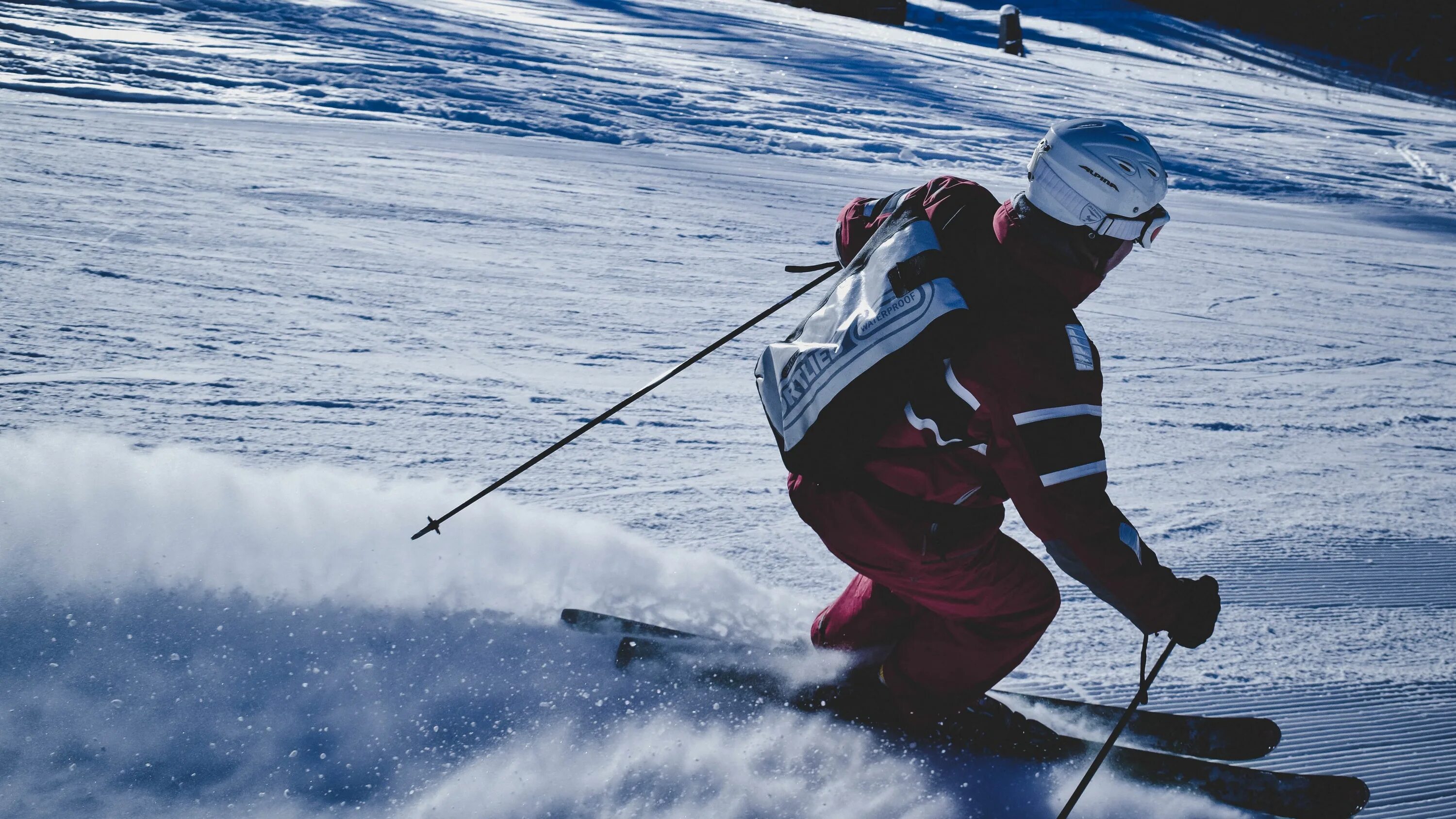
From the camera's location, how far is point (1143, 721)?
2.66 metres

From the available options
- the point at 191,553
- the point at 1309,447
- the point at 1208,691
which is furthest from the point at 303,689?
the point at 1309,447

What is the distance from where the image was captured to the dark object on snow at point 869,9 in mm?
18969

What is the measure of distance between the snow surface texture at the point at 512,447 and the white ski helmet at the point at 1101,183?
152 cm

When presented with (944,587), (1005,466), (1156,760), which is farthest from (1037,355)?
(1156,760)

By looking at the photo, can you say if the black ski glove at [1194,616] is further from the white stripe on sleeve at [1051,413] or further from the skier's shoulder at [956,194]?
the skier's shoulder at [956,194]

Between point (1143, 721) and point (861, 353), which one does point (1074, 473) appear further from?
point (1143, 721)

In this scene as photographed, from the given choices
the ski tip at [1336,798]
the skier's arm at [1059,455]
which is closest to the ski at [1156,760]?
the ski tip at [1336,798]

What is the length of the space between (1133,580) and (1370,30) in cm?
2982

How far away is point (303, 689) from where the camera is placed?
248cm

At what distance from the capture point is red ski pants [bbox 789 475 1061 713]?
2152mm

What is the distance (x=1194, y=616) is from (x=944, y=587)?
57cm

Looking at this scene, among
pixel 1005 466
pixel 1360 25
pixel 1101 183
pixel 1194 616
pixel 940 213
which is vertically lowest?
pixel 1194 616

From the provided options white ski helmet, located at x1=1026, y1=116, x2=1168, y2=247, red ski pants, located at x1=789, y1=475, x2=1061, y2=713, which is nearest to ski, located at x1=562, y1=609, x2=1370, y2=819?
red ski pants, located at x1=789, y1=475, x2=1061, y2=713

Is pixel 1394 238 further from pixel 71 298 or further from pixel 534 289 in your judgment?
pixel 71 298
